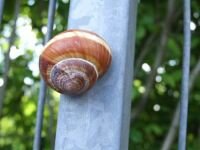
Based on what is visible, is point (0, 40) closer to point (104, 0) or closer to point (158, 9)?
point (158, 9)

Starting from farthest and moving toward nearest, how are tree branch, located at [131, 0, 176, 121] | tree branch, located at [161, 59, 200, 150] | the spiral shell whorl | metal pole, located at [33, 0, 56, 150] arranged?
tree branch, located at [131, 0, 176, 121], tree branch, located at [161, 59, 200, 150], metal pole, located at [33, 0, 56, 150], the spiral shell whorl

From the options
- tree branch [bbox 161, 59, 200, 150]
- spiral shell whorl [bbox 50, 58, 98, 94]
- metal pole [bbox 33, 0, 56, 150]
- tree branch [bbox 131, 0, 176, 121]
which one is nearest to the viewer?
spiral shell whorl [bbox 50, 58, 98, 94]

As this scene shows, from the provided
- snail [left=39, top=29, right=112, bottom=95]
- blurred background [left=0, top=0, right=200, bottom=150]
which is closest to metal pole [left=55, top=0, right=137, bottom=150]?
snail [left=39, top=29, right=112, bottom=95]

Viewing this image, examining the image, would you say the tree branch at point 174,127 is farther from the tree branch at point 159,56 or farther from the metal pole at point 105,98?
the metal pole at point 105,98

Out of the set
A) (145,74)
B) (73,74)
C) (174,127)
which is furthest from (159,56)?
(73,74)

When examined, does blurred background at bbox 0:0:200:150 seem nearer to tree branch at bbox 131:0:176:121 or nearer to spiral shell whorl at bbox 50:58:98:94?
tree branch at bbox 131:0:176:121

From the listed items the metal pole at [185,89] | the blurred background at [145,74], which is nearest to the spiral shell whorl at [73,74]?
the metal pole at [185,89]

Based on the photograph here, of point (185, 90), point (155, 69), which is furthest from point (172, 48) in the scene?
point (185, 90)

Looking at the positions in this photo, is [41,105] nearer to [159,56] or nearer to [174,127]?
Answer: [174,127]
